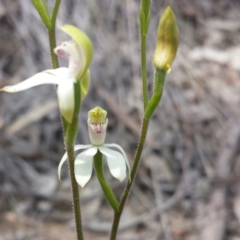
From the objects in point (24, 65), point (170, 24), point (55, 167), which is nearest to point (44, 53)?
point (24, 65)

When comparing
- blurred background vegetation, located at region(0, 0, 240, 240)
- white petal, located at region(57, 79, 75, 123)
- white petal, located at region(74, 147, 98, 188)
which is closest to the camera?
white petal, located at region(57, 79, 75, 123)

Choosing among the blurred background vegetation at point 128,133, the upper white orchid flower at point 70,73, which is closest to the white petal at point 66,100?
the upper white orchid flower at point 70,73

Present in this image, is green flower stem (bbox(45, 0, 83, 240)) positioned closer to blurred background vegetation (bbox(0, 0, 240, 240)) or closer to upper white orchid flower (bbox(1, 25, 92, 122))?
upper white orchid flower (bbox(1, 25, 92, 122))

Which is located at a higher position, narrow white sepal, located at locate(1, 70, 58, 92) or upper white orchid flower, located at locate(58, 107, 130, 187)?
narrow white sepal, located at locate(1, 70, 58, 92)

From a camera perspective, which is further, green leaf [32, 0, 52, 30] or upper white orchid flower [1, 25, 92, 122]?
green leaf [32, 0, 52, 30]

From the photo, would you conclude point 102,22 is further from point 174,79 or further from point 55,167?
point 55,167

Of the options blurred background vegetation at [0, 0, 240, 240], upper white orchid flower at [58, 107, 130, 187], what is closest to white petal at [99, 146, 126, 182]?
upper white orchid flower at [58, 107, 130, 187]

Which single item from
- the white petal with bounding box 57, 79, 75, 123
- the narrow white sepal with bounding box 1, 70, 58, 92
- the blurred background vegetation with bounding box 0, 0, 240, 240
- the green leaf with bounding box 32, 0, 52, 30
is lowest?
the blurred background vegetation with bounding box 0, 0, 240, 240
